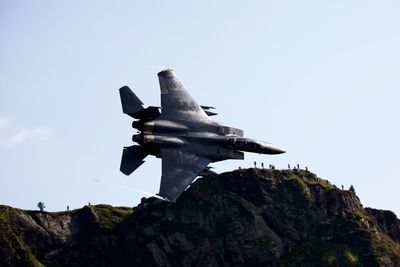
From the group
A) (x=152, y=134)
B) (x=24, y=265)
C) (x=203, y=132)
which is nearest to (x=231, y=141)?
(x=203, y=132)

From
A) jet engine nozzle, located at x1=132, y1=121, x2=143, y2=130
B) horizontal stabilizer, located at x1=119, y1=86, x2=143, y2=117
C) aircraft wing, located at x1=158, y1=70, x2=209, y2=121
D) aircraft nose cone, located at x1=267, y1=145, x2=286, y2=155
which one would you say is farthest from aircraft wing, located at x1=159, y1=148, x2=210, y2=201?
aircraft nose cone, located at x1=267, y1=145, x2=286, y2=155

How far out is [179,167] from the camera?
99.6m

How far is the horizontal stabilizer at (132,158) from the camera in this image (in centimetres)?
10062

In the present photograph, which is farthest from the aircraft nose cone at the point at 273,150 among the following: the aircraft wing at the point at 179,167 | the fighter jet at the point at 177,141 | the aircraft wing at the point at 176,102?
the aircraft wing at the point at 179,167

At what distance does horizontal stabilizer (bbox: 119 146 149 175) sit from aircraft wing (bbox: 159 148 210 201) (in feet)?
10.5

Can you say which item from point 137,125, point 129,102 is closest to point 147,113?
point 137,125

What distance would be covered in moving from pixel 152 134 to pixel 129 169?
557 centimetres

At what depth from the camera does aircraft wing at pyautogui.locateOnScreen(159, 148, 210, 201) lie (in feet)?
321

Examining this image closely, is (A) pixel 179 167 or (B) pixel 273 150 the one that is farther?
(B) pixel 273 150

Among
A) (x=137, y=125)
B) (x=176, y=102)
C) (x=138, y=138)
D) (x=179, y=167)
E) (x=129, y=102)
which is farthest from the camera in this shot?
(x=176, y=102)

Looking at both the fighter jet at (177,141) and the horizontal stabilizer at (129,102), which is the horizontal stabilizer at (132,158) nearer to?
the fighter jet at (177,141)

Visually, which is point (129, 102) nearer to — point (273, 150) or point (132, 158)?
point (132, 158)

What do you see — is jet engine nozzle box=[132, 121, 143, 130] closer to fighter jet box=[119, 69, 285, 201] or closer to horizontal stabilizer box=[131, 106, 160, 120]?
fighter jet box=[119, 69, 285, 201]

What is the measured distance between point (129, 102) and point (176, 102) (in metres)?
6.47
